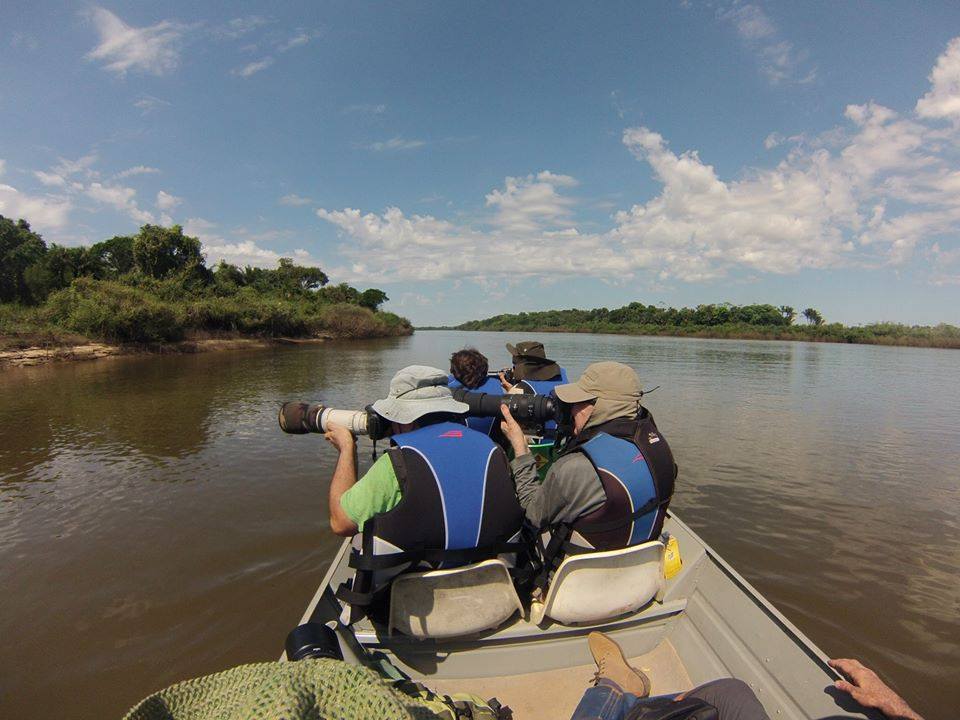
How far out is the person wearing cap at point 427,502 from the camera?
1875mm

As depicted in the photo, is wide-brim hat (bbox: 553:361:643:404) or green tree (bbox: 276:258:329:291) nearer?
wide-brim hat (bbox: 553:361:643:404)

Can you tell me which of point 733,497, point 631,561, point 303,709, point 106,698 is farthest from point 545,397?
point 733,497

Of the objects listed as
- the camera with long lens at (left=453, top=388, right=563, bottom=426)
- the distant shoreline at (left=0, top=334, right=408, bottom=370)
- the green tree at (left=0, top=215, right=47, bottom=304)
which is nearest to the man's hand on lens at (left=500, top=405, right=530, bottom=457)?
the camera with long lens at (left=453, top=388, right=563, bottom=426)

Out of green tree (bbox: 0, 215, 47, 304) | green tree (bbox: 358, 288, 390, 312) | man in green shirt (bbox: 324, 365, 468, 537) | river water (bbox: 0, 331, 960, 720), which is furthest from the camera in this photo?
green tree (bbox: 358, 288, 390, 312)

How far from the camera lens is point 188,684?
1270 millimetres

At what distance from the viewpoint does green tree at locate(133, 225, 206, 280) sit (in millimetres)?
33906

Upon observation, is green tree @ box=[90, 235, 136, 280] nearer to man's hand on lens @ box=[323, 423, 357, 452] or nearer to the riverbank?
the riverbank

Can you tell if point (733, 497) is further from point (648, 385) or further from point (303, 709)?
point (648, 385)

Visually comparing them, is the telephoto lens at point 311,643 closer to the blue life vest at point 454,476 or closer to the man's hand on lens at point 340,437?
the blue life vest at point 454,476

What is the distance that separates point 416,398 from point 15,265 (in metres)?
44.9

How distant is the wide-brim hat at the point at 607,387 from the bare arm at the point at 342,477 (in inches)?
47.1

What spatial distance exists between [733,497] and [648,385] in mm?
10983

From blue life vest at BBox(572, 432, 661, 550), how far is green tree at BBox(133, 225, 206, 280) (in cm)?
4068

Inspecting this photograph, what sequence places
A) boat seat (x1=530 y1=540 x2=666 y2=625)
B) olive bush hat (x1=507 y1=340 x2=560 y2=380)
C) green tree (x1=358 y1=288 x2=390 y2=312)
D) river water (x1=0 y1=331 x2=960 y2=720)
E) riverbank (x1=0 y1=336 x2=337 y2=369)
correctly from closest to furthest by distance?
boat seat (x1=530 y1=540 x2=666 y2=625), river water (x1=0 y1=331 x2=960 y2=720), olive bush hat (x1=507 y1=340 x2=560 y2=380), riverbank (x1=0 y1=336 x2=337 y2=369), green tree (x1=358 y1=288 x2=390 y2=312)
